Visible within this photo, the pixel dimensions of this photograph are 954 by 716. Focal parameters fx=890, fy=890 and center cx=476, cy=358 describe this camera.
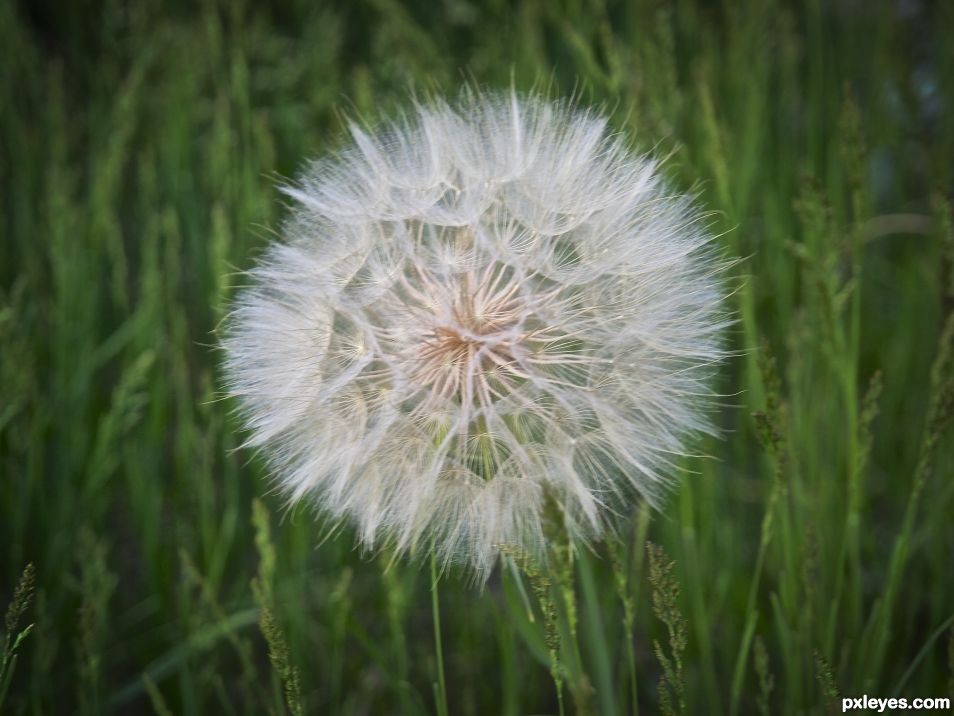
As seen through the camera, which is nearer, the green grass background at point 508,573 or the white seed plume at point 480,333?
the white seed plume at point 480,333

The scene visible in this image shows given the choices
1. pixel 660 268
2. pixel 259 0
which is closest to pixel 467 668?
pixel 660 268

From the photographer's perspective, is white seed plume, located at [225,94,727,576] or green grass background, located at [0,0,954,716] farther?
green grass background, located at [0,0,954,716]

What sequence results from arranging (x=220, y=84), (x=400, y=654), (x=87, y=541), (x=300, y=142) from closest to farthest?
(x=400, y=654) < (x=87, y=541) < (x=220, y=84) < (x=300, y=142)

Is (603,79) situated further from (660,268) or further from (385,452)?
(385,452)
